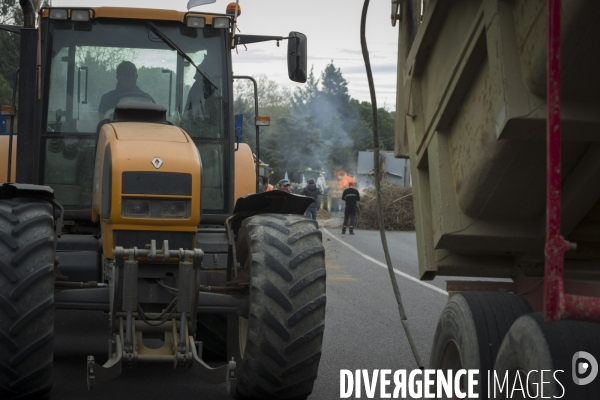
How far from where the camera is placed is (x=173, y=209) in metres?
6.48

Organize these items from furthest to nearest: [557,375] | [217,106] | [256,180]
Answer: [256,180] → [217,106] → [557,375]

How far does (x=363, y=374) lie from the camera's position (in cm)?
818

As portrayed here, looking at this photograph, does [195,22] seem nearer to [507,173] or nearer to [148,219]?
[148,219]

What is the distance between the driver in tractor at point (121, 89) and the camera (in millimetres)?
7691

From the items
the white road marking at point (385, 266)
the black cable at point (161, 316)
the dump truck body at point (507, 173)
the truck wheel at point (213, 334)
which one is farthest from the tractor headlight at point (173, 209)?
the white road marking at point (385, 266)

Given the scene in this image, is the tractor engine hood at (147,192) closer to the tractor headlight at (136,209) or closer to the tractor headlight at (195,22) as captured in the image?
the tractor headlight at (136,209)

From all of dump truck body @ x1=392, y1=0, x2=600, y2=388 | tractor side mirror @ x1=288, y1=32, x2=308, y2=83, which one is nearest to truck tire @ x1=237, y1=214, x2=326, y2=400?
dump truck body @ x1=392, y1=0, x2=600, y2=388

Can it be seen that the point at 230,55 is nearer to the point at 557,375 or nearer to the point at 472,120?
the point at 472,120

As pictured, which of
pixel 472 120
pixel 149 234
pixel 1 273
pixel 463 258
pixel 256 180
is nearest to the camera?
pixel 472 120

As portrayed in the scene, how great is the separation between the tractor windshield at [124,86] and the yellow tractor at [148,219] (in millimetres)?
11

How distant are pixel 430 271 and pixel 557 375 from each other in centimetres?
178

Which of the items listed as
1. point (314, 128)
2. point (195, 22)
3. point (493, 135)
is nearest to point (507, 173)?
point (493, 135)

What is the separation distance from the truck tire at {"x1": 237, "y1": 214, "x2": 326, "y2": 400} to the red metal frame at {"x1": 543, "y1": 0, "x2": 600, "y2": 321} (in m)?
3.12

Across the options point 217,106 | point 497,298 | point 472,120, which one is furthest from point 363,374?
point 472,120
